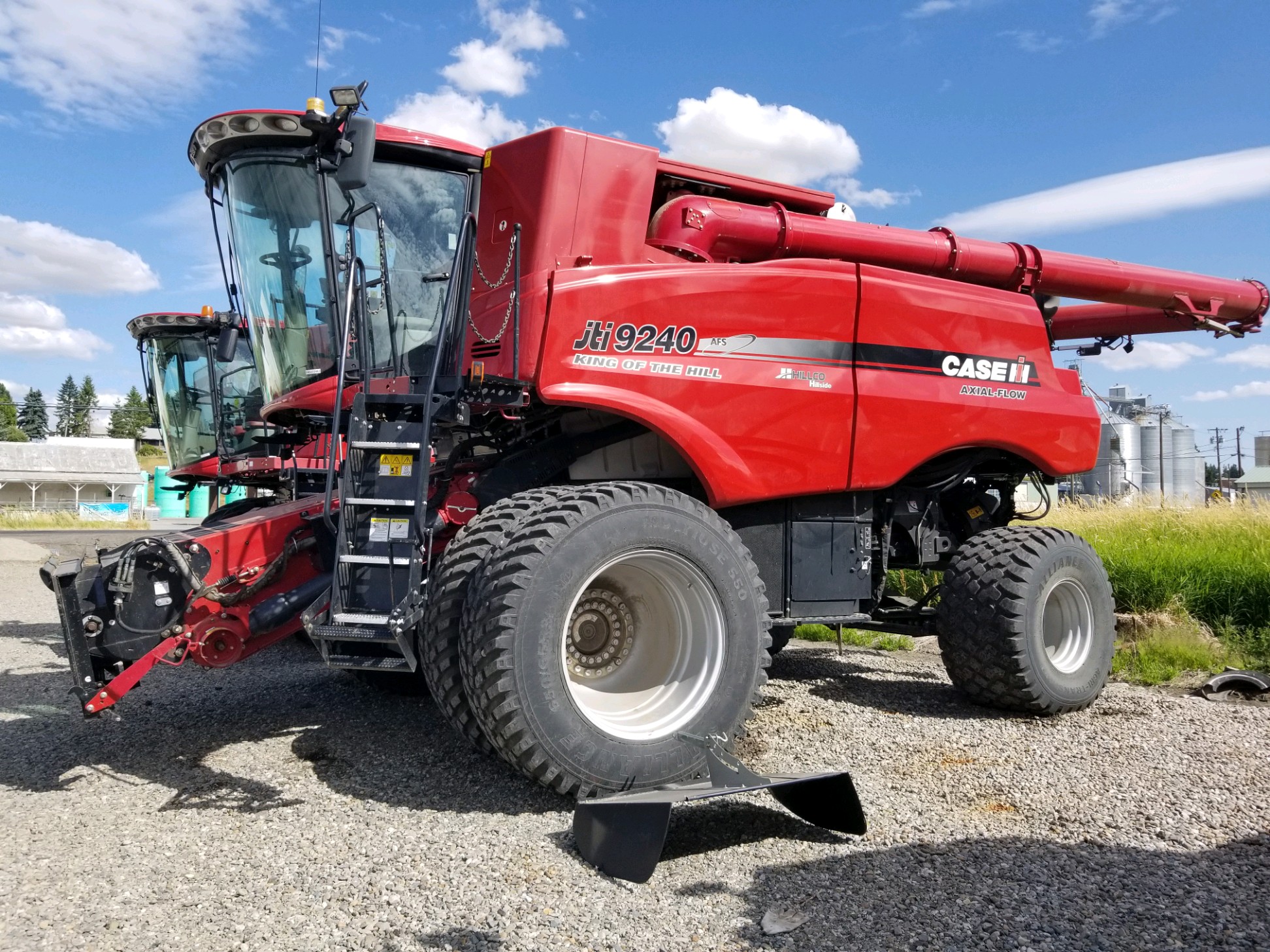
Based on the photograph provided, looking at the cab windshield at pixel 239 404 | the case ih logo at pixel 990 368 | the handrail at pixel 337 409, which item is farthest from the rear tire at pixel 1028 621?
the cab windshield at pixel 239 404

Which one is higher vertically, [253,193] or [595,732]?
[253,193]

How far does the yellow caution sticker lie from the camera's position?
4277 millimetres

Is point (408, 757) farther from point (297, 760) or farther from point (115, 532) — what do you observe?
point (115, 532)

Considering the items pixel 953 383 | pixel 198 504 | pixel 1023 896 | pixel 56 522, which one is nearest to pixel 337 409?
pixel 1023 896

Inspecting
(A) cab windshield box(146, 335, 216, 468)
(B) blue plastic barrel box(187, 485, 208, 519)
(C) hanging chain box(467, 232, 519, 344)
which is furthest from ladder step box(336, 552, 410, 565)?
(B) blue plastic barrel box(187, 485, 208, 519)

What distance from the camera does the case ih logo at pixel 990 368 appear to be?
18.3 feet

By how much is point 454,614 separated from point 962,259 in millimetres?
3732

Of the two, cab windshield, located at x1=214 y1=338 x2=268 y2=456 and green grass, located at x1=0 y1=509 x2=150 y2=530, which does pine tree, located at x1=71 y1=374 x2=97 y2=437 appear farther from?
cab windshield, located at x1=214 y1=338 x2=268 y2=456

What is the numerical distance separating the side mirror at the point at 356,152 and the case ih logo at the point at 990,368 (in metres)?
3.18

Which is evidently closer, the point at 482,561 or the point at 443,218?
the point at 482,561

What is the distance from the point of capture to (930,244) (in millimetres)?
5805

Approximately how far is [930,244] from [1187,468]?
99.8 ft

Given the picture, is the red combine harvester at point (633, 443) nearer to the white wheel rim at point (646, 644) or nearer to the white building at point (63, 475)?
the white wheel rim at point (646, 644)

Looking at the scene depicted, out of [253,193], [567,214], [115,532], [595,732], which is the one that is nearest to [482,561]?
[595,732]
